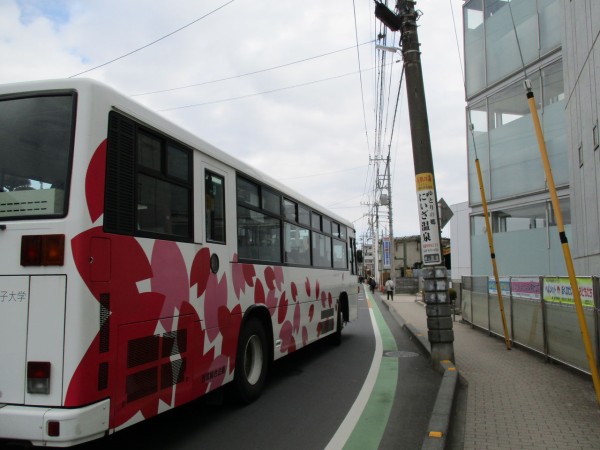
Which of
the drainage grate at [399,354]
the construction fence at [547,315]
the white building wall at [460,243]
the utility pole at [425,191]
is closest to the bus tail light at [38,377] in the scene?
the utility pole at [425,191]

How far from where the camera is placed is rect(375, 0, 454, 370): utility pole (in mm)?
7984

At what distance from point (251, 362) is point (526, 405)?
11.1 ft

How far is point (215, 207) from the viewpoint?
556 cm

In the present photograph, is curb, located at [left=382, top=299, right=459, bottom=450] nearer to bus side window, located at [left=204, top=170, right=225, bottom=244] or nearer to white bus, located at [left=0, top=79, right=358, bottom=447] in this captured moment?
white bus, located at [left=0, top=79, right=358, bottom=447]

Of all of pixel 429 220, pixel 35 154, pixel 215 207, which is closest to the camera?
pixel 35 154

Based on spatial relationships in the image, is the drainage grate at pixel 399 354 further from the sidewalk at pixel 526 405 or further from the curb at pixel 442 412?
the curb at pixel 442 412

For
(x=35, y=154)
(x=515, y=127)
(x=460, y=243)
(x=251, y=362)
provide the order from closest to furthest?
(x=35, y=154), (x=251, y=362), (x=515, y=127), (x=460, y=243)

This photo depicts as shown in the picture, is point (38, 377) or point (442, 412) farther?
point (442, 412)

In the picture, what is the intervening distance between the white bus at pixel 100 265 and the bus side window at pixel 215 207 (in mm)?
27

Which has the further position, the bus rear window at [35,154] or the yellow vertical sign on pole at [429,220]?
the yellow vertical sign on pole at [429,220]

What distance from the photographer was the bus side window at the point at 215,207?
17.6 feet

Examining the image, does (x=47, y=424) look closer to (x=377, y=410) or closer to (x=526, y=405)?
(x=377, y=410)

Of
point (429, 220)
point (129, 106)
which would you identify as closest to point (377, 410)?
point (429, 220)

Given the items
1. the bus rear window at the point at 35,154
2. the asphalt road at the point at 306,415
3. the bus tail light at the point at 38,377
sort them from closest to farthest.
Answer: the bus tail light at the point at 38,377
the bus rear window at the point at 35,154
the asphalt road at the point at 306,415
